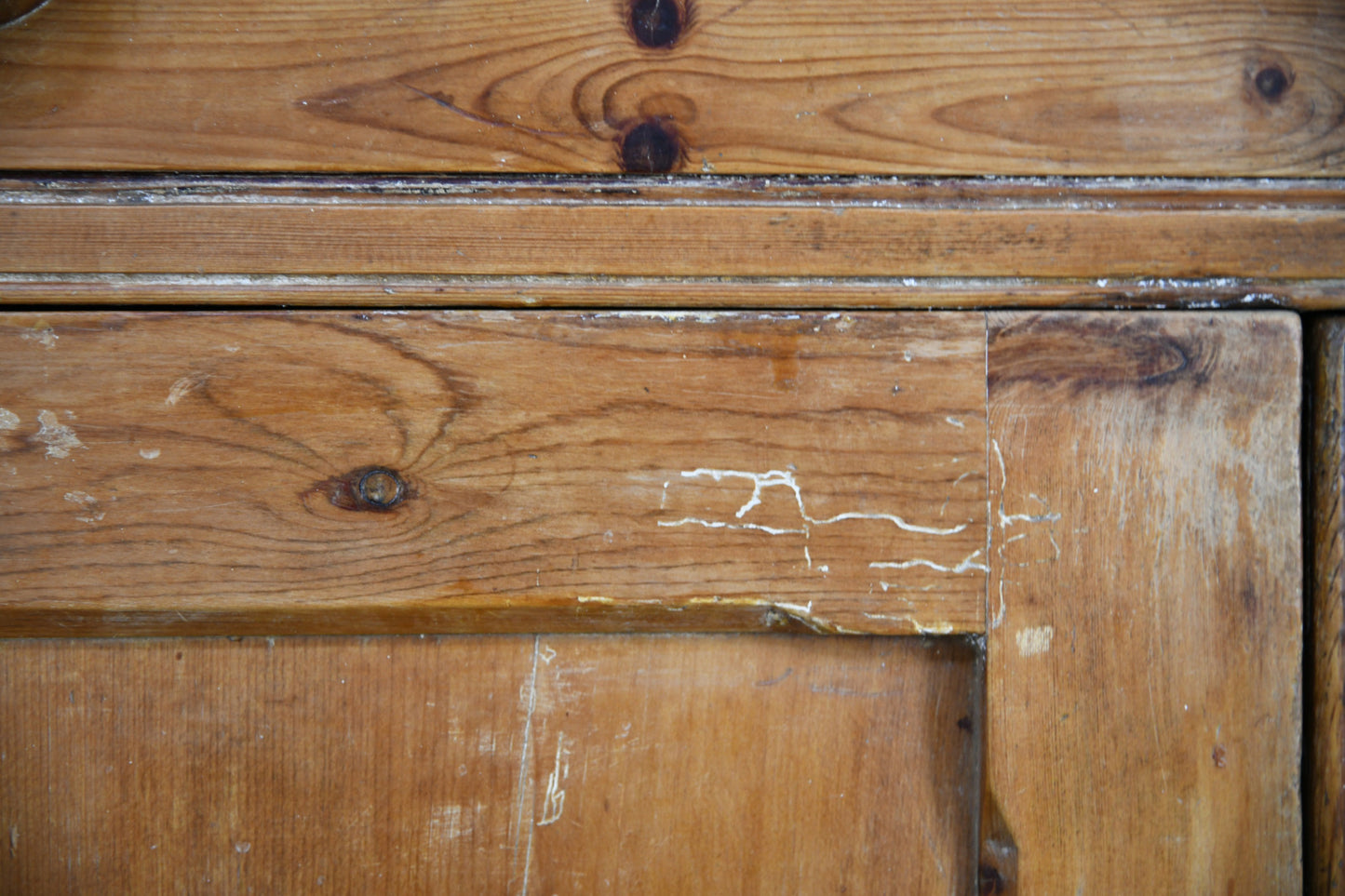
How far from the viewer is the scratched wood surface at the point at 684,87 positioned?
50 centimetres

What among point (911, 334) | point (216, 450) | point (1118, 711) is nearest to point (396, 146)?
point (216, 450)

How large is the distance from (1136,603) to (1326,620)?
140 mm

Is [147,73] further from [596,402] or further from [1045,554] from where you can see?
[1045,554]

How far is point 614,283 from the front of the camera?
1.66ft

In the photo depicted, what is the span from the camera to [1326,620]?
20.5 inches

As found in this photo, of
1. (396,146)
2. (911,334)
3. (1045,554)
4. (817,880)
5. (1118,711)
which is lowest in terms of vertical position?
(817,880)

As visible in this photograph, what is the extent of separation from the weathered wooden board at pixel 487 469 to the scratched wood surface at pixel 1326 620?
0.24 metres

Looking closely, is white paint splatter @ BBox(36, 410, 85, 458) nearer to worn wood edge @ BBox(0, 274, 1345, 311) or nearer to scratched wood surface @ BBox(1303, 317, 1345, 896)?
worn wood edge @ BBox(0, 274, 1345, 311)

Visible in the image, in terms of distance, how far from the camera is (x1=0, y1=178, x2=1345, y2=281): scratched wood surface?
0.50 m

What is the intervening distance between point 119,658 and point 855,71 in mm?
650

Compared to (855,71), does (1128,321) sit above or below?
below

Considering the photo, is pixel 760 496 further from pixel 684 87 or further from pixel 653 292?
pixel 684 87

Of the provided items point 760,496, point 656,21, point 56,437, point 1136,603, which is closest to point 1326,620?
point 1136,603

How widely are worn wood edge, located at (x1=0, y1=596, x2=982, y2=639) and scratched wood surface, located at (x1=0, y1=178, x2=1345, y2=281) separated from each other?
210 mm
